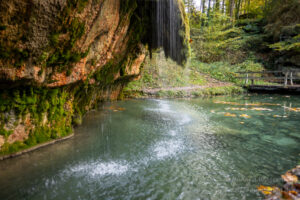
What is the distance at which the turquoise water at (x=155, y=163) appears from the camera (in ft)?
9.37

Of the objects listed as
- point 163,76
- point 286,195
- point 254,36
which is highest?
point 254,36

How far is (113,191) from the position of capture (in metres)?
2.84

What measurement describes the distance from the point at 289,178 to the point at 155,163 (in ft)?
7.96

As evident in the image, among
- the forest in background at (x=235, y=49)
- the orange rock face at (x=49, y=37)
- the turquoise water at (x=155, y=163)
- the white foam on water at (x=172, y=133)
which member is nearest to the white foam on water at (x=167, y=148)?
the turquoise water at (x=155, y=163)

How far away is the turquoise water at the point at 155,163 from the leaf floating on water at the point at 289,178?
115 mm

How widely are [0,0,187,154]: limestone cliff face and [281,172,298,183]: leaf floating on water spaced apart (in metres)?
4.90

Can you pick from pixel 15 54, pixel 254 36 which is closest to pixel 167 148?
pixel 15 54

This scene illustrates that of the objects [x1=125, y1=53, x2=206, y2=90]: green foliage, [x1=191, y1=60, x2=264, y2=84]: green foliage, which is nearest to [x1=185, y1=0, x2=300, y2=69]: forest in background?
[x1=191, y1=60, x2=264, y2=84]: green foliage

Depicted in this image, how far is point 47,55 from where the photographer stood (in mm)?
3492

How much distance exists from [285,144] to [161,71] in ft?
46.9

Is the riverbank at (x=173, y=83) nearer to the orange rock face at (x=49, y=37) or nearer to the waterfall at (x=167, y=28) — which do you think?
the waterfall at (x=167, y=28)

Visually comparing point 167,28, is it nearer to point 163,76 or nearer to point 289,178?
point 289,178

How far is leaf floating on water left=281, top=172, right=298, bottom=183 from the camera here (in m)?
3.02

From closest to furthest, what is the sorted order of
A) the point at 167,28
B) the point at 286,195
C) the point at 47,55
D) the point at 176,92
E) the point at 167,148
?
the point at 286,195, the point at 47,55, the point at 167,148, the point at 167,28, the point at 176,92
